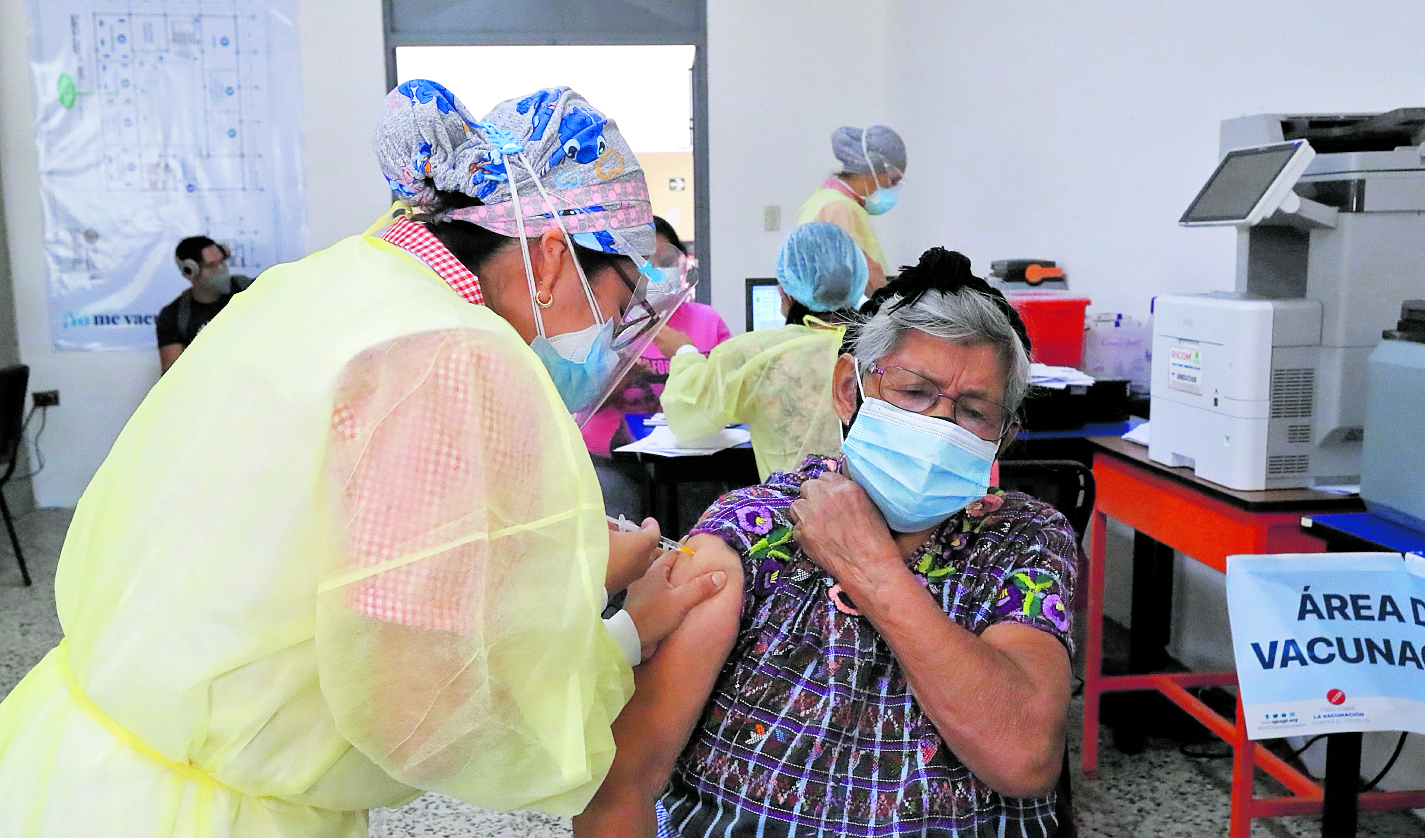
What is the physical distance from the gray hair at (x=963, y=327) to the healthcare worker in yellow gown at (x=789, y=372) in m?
1.22

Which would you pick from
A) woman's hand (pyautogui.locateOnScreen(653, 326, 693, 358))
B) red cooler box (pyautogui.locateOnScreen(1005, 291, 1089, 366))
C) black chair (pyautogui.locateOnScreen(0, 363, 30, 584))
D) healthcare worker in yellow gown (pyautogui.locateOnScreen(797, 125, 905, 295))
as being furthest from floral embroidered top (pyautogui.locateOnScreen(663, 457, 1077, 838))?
black chair (pyautogui.locateOnScreen(0, 363, 30, 584))

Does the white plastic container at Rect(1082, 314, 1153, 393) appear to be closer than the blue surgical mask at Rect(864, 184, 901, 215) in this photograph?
Yes

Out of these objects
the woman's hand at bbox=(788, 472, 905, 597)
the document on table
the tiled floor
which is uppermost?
the woman's hand at bbox=(788, 472, 905, 597)

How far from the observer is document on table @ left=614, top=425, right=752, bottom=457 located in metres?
2.94

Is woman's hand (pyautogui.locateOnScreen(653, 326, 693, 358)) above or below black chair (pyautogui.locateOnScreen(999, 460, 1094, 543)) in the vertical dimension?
above

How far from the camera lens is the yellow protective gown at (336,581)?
2.68ft

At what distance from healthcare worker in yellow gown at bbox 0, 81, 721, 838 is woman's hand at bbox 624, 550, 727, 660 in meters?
0.23

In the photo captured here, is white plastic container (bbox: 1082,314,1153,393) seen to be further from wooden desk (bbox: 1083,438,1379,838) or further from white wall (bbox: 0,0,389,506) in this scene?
white wall (bbox: 0,0,389,506)

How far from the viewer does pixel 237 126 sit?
5375 millimetres

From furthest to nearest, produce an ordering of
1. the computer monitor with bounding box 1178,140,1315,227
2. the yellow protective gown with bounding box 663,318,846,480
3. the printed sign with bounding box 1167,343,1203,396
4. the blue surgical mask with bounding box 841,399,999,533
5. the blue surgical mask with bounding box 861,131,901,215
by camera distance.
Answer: the blue surgical mask with bounding box 861,131,901,215 → the yellow protective gown with bounding box 663,318,846,480 → the printed sign with bounding box 1167,343,1203,396 → the computer monitor with bounding box 1178,140,1315,227 → the blue surgical mask with bounding box 841,399,999,533

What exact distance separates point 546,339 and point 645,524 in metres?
0.26

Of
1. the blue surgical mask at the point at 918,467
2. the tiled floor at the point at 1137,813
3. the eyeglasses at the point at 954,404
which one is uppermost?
the eyeglasses at the point at 954,404

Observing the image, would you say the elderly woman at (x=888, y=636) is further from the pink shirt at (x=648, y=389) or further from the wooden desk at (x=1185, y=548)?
the pink shirt at (x=648, y=389)

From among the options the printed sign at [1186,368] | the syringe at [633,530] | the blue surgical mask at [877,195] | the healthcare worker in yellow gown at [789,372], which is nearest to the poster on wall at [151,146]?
the blue surgical mask at [877,195]
